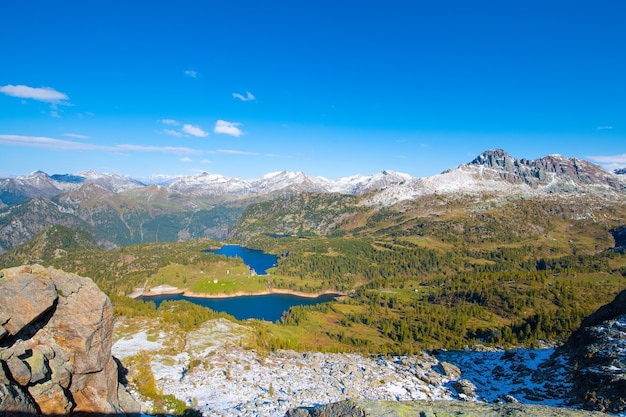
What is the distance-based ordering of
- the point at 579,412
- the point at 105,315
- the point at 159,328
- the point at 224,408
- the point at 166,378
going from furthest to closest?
the point at 159,328, the point at 166,378, the point at 224,408, the point at 105,315, the point at 579,412

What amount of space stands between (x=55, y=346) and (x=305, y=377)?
36.5 m

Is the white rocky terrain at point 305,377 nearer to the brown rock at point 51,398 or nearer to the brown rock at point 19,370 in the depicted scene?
the brown rock at point 51,398

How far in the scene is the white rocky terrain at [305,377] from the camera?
149 feet

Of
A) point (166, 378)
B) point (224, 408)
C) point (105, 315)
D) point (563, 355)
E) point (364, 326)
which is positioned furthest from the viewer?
point (364, 326)

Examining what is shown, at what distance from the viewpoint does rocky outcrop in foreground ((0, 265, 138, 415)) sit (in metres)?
23.7

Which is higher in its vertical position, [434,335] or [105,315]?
[105,315]

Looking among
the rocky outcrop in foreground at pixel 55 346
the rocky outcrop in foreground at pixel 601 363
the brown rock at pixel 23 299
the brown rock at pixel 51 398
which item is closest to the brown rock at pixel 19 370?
the rocky outcrop in foreground at pixel 55 346

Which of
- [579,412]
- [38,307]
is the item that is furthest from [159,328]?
[579,412]

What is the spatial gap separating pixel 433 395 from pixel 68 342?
1821 inches

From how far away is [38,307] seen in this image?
27.4 m

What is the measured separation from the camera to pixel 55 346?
1120 inches

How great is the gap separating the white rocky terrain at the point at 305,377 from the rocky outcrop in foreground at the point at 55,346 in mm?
14273

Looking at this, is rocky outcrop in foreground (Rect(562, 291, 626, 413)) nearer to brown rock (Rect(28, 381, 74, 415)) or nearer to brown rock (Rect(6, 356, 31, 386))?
brown rock (Rect(28, 381, 74, 415))

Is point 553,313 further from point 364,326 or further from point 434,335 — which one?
point 364,326
